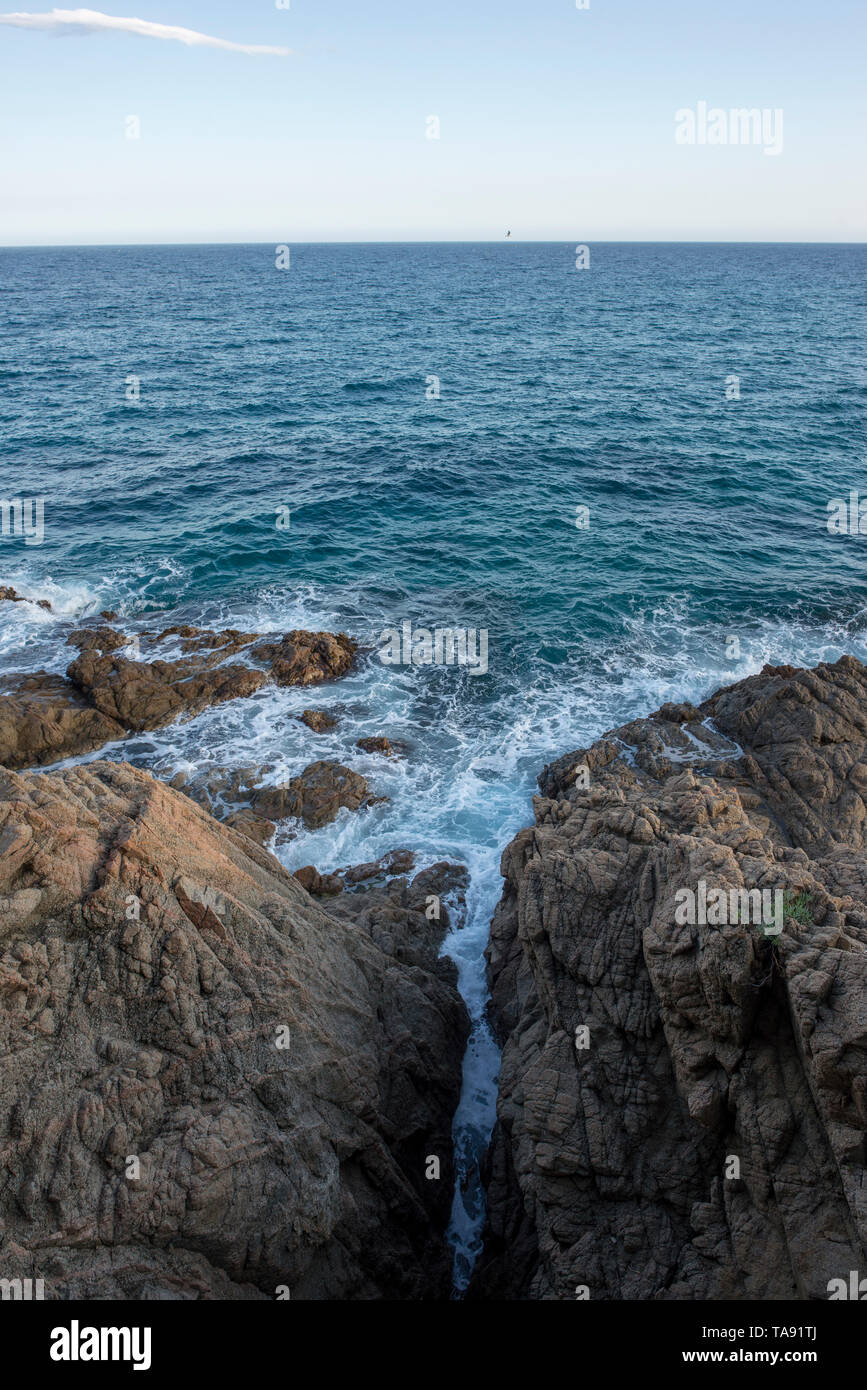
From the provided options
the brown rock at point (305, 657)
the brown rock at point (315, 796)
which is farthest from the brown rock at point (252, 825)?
the brown rock at point (305, 657)

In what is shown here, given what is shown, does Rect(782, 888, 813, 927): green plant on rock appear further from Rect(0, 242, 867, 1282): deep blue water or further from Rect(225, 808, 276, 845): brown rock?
Rect(225, 808, 276, 845): brown rock

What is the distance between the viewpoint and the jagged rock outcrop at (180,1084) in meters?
9.09

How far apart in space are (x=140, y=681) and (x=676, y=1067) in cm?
2204

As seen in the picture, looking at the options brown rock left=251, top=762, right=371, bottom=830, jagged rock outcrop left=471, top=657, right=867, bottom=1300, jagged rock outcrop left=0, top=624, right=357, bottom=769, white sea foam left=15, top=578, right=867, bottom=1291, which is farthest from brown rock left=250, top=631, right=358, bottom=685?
jagged rock outcrop left=471, top=657, right=867, bottom=1300

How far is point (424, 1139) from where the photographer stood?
44.5 feet

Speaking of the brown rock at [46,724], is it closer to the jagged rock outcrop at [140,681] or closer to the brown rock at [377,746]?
the jagged rock outcrop at [140,681]

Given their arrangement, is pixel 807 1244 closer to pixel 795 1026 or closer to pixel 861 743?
pixel 795 1026

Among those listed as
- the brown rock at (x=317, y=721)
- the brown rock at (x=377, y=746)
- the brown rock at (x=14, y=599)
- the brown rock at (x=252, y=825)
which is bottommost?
the brown rock at (x=252, y=825)

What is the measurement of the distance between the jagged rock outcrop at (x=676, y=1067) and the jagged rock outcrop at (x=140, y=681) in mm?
15483

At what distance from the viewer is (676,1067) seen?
10695 millimetres

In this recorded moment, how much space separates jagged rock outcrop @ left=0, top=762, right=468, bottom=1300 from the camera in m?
9.09

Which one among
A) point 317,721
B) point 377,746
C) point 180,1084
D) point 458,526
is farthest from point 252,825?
point 458,526
